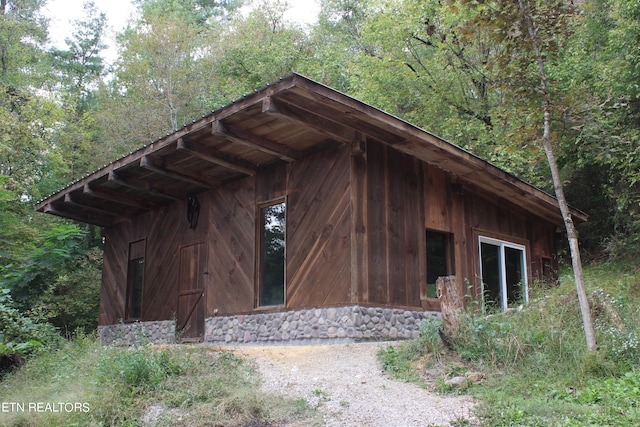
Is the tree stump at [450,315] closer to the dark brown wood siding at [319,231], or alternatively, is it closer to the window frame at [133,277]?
the dark brown wood siding at [319,231]

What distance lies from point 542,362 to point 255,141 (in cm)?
487

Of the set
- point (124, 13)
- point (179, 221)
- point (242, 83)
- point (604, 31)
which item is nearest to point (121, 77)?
point (242, 83)

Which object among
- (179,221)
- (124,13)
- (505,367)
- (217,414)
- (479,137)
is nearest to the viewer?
(217,414)

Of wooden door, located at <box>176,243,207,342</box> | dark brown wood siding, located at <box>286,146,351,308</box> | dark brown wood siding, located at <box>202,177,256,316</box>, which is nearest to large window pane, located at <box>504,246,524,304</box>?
dark brown wood siding, located at <box>286,146,351,308</box>

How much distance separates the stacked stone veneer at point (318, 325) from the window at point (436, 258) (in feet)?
1.69

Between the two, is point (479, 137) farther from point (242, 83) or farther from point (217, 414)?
point (217, 414)

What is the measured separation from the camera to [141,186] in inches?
420

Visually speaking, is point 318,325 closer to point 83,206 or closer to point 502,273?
point 502,273

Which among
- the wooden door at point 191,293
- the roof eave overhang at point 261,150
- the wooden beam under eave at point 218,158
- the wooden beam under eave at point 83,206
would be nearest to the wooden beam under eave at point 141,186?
the roof eave overhang at point 261,150

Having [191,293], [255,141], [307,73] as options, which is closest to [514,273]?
[255,141]

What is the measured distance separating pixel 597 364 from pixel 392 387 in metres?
1.80

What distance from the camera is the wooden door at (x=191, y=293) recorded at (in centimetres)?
1043

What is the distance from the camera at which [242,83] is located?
2291 cm

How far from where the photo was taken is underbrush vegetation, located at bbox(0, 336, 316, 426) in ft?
15.6
